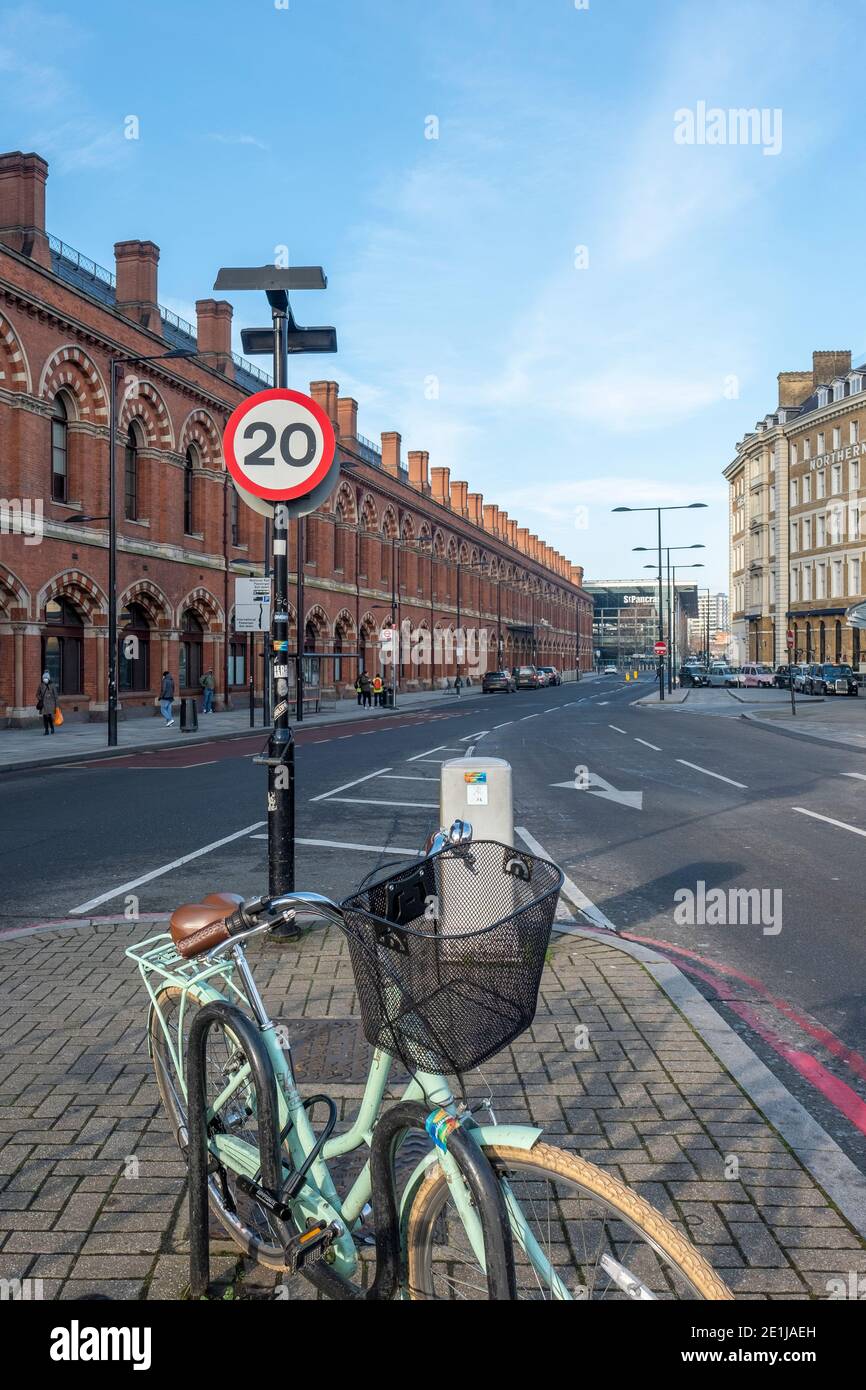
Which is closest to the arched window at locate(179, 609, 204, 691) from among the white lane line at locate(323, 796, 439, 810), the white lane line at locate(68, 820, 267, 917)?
the white lane line at locate(323, 796, 439, 810)

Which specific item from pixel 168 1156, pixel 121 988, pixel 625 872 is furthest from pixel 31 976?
pixel 625 872

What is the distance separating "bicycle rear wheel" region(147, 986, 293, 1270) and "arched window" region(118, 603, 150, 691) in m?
31.3

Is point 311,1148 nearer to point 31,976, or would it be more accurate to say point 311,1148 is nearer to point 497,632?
point 31,976

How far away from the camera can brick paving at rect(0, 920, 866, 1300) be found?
2777 mm

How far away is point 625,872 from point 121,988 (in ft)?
15.4

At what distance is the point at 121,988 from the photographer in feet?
16.9

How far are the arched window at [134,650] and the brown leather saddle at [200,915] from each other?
31.7m

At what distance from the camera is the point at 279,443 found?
17.2ft

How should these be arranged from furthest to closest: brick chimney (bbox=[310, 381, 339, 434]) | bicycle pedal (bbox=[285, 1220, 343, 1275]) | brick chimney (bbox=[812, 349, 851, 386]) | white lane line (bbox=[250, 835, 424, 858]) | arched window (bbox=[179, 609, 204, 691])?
brick chimney (bbox=[812, 349, 851, 386]), brick chimney (bbox=[310, 381, 339, 434]), arched window (bbox=[179, 609, 204, 691]), white lane line (bbox=[250, 835, 424, 858]), bicycle pedal (bbox=[285, 1220, 343, 1275])

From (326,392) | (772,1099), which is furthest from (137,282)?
(772,1099)

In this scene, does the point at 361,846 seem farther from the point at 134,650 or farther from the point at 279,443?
the point at 134,650

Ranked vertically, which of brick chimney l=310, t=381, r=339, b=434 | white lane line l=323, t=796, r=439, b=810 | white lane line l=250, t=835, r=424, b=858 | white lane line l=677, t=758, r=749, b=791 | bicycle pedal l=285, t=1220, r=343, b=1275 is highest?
brick chimney l=310, t=381, r=339, b=434

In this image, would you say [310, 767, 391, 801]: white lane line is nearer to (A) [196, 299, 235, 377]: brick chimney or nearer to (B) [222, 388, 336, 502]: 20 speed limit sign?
(B) [222, 388, 336, 502]: 20 speed limit sign

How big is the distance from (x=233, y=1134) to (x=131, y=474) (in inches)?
1339
